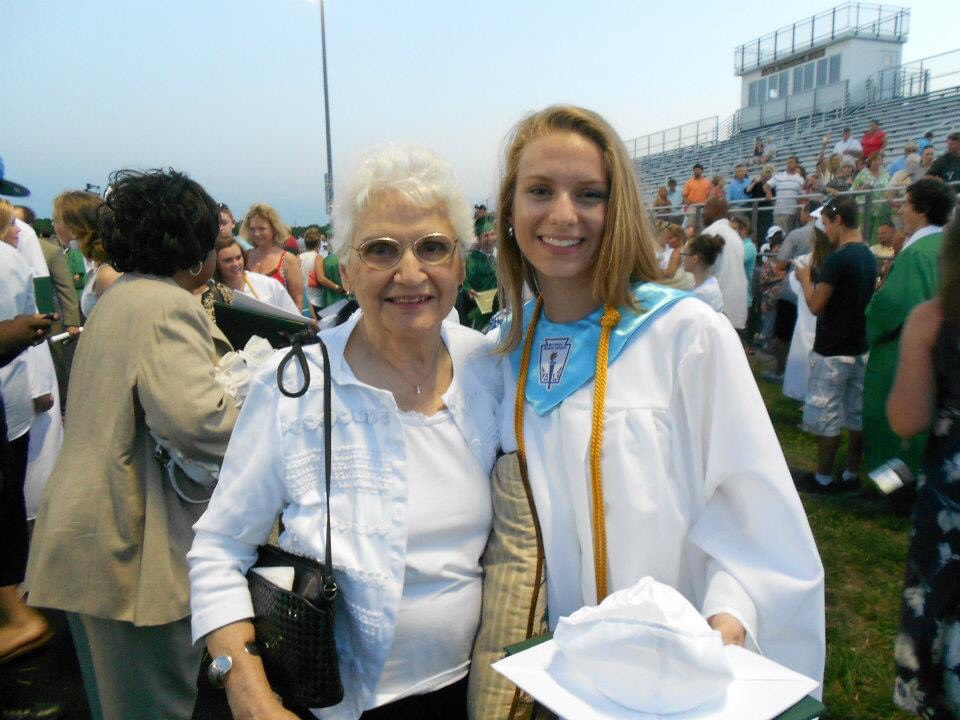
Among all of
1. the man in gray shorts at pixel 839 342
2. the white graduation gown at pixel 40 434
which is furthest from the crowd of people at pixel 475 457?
the man in gray shorts at pixel 839 342

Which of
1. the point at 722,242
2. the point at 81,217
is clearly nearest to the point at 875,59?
the point at 722,242

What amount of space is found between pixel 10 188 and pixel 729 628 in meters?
4.14

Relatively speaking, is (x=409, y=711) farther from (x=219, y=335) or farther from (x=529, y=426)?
(x=219, y=335)

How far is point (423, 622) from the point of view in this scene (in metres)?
1.64

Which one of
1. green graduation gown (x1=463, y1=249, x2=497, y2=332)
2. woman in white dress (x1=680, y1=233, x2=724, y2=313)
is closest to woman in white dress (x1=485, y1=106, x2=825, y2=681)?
green graduation gown (x1=463, y1=249, x2=497, y2=332)

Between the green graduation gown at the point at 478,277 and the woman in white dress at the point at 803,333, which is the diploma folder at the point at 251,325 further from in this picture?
the woman in white dress at the point at 803,333

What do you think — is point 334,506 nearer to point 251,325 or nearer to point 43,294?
point 251,325

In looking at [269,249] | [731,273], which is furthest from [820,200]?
[269,249]

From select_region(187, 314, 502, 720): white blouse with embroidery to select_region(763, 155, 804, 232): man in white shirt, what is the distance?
1099cm

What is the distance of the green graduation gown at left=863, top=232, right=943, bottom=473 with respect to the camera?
167 inches

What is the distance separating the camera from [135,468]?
240 centimetres

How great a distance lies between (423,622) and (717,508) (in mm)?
709

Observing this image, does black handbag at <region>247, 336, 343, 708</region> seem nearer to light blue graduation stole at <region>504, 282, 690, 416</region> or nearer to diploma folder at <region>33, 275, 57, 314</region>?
light blue graduation stole at <region>504, 282, 690, 416</region>

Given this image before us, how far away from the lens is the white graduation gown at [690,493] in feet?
4.81
